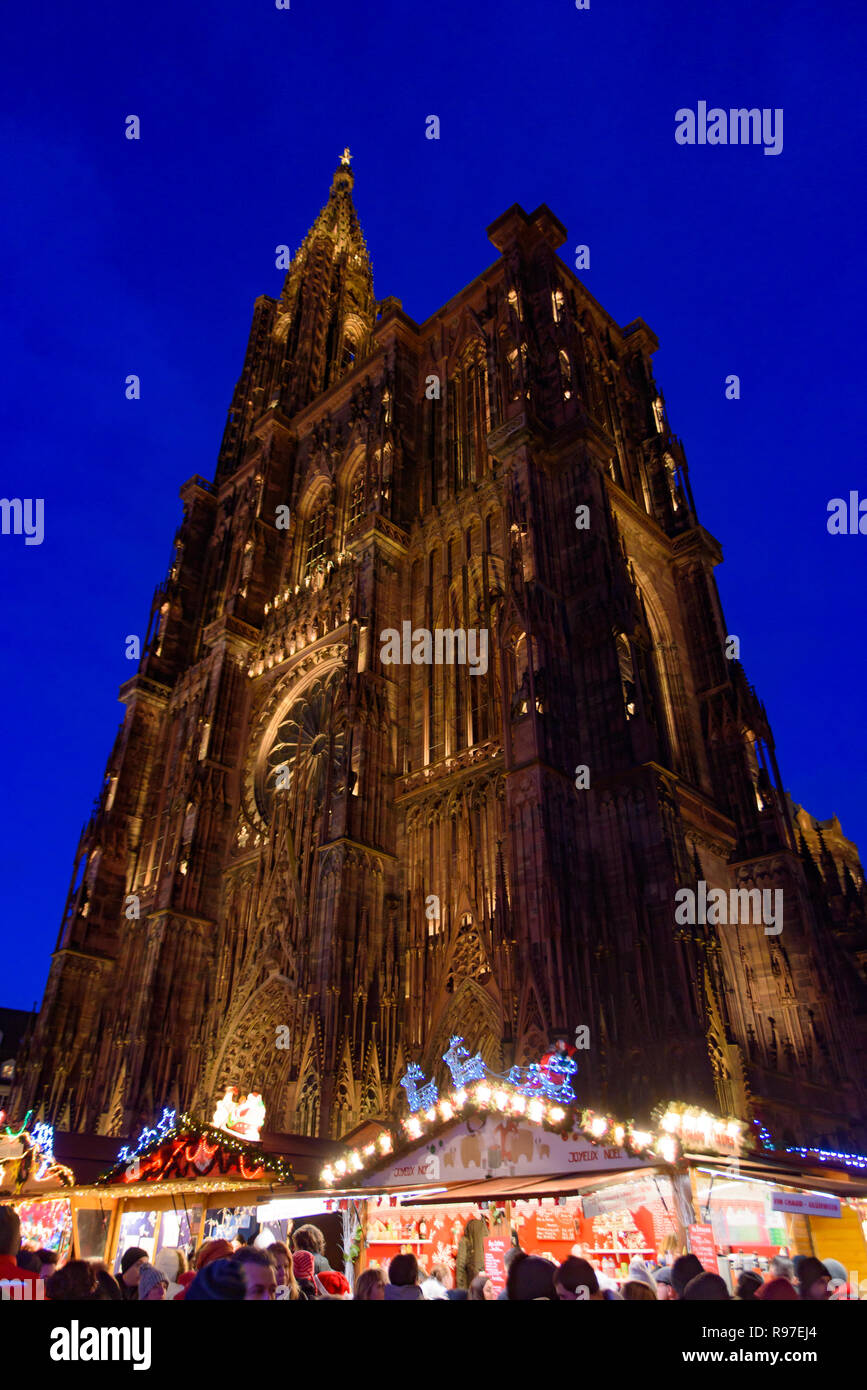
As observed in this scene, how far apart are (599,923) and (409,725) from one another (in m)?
10.4

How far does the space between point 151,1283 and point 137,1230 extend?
814cm

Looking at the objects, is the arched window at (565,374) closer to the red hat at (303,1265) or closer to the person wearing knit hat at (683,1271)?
the red hat at (303,1265)

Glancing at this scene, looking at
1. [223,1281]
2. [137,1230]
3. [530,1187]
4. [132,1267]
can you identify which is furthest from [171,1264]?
[137,1230]

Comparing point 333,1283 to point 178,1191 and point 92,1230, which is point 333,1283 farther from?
point 92,1230

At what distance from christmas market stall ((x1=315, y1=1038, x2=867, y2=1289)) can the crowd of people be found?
1940 mm

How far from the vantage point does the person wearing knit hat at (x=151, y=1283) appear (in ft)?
21.7

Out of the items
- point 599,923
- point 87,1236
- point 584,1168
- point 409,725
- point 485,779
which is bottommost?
point 87,1236

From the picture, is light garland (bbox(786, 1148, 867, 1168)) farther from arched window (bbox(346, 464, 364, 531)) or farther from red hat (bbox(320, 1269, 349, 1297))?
arched window (bbox(346, 464, 364, 531))

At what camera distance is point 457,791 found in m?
25.0

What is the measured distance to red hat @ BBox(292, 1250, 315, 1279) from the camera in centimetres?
694

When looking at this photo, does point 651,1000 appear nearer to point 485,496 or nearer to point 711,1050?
point 711,1050

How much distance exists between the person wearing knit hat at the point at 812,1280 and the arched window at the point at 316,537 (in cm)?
3409
